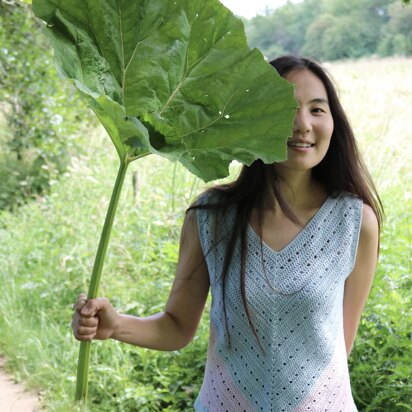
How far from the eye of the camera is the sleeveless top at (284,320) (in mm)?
1563

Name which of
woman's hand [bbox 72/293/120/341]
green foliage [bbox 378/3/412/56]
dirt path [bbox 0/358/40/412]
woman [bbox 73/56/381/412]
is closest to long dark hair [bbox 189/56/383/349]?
woman [bbox 73/56/381/412]

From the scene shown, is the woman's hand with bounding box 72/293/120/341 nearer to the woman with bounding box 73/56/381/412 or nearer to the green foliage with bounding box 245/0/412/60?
the woman with bounding box 73/56/381/412

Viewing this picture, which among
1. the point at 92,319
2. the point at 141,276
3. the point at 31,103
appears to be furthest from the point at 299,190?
the point at 31,103

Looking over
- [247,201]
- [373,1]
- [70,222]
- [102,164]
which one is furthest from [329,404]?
[373,1]


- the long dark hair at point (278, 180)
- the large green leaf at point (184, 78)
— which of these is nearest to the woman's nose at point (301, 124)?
the long dark hair at point (278, 180)

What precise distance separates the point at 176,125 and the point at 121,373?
2291mm

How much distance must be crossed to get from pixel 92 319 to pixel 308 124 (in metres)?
0.62

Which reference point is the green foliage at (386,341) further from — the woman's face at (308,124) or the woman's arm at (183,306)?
the woman's face at (308,124)

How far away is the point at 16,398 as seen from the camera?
3.18 meters

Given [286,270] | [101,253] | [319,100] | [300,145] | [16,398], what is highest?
[319,100]

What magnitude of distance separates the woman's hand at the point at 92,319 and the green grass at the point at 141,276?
137 centimetres

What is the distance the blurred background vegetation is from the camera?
2.84 meters

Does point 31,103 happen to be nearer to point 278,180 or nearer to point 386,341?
point 386,341

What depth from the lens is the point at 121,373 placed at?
3.15m
